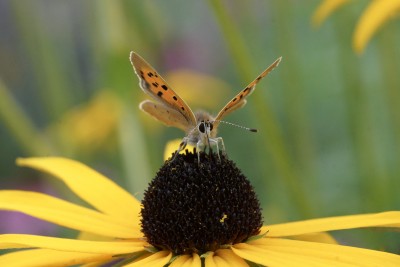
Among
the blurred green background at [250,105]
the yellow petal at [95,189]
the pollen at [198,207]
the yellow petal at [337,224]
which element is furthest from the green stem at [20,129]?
the yellow petal at [337,224]

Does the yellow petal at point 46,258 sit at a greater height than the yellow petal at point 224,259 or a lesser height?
greater

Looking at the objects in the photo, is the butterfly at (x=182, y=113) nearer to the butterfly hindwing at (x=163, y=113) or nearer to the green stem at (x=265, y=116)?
the butterfly hindwing at (x=163, y=113)

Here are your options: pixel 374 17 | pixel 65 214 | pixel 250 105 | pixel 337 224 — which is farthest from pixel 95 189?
pixel 250 105

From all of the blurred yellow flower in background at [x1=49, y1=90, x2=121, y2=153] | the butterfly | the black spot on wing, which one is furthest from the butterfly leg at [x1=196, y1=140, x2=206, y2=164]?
the blurred yellow flower in background at [x1=49, y1=90, x2=121, y2=153]

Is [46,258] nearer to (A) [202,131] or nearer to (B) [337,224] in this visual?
(A) [202,131]

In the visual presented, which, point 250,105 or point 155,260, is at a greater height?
point 250,105

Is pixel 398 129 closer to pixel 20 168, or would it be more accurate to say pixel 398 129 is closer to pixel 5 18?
pixel 20 168
